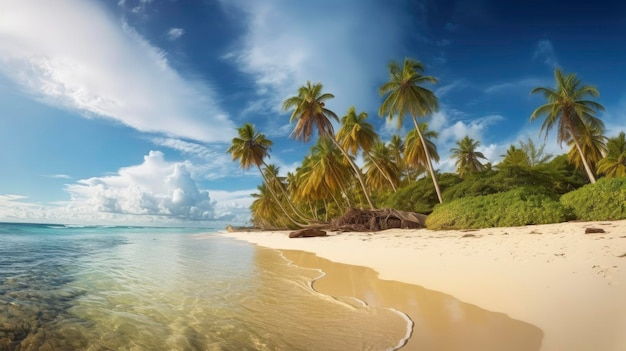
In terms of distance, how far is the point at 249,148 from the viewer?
3170 cm

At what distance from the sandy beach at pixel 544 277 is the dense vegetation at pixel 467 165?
132 inches

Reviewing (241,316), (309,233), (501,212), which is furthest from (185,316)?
(309,233)

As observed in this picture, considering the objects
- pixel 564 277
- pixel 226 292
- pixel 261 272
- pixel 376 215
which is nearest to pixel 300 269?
pixel 261 272

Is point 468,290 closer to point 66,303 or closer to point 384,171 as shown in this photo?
point 66,303

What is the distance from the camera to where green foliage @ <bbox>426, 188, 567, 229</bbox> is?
11.7 metres

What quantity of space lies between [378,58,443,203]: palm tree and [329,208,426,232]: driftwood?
269 inches

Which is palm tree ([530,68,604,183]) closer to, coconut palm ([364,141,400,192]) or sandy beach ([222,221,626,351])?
coconut palm ([364,141,400,192])

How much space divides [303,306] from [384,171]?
2846 cm

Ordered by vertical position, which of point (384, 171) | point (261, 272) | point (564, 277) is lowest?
point (261, 272)

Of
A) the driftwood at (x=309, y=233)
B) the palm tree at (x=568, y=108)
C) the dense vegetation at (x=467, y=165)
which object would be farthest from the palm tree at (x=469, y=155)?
the driftwood at (x=309, y=233)

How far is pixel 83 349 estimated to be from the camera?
2875 millimetres

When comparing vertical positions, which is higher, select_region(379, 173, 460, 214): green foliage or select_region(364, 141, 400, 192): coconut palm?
select_region(364, 141, 400, 192): coconut palm

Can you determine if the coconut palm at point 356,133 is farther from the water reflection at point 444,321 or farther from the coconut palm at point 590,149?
the water reflection at point 444,321

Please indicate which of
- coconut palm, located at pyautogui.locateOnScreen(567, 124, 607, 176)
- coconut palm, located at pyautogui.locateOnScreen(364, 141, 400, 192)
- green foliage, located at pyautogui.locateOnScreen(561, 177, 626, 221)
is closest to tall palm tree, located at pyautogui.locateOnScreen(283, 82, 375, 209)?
coconut palm, located at pyautogui.locateOnScreen(364, 141, 400, 192)
